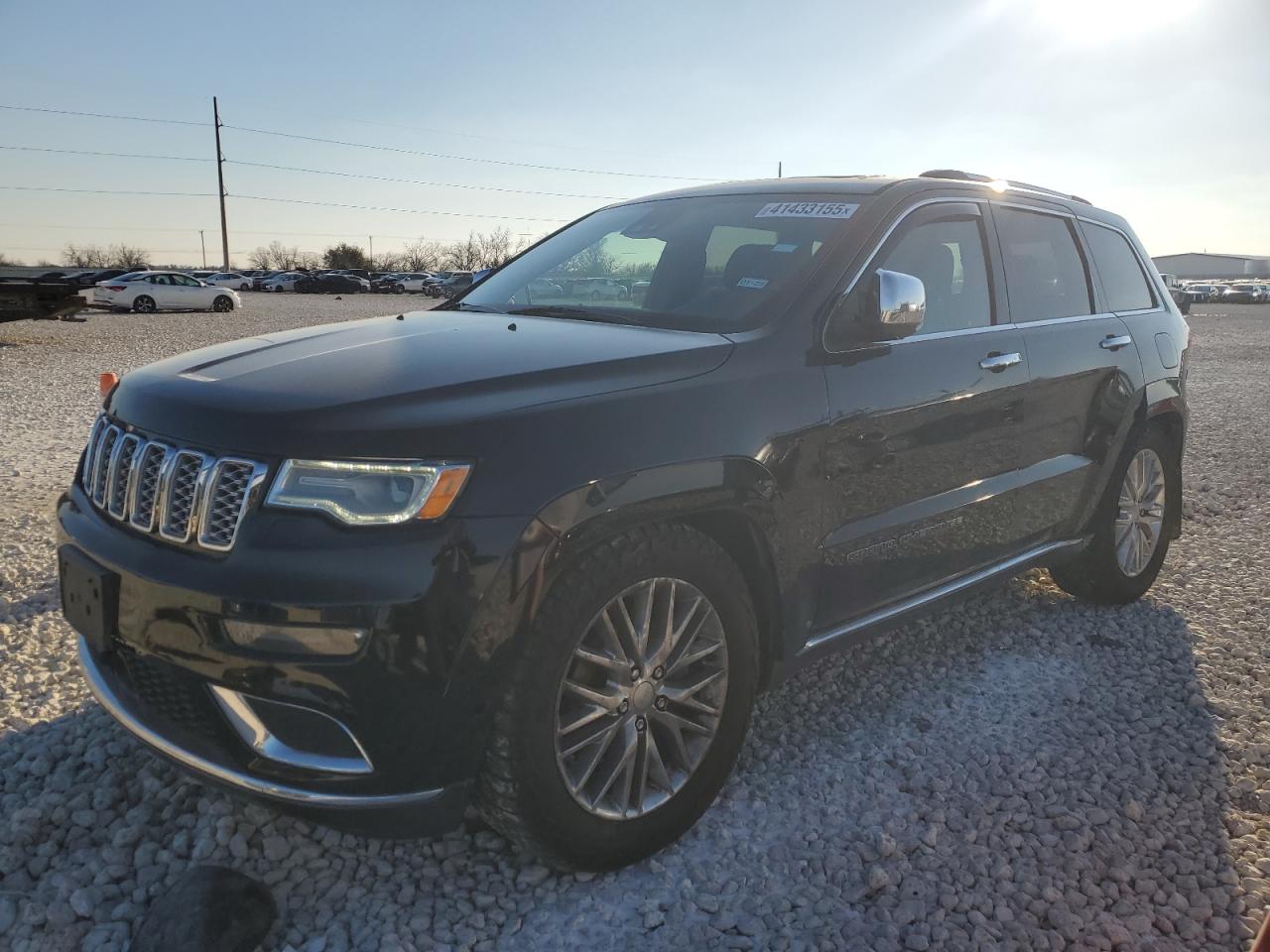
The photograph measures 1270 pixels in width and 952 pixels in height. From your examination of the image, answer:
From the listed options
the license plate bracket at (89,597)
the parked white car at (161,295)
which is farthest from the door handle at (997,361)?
the parked white car at (161,295)

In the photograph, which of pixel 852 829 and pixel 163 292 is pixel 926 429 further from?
pixel 163 292

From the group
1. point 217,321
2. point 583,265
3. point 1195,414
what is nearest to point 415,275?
point 217,321

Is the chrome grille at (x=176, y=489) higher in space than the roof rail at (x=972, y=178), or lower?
lower

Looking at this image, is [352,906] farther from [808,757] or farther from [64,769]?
[808,757]

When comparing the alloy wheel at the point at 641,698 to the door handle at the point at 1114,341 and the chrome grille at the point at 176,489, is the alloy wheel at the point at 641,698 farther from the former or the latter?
the door handle at the point at 1114,341

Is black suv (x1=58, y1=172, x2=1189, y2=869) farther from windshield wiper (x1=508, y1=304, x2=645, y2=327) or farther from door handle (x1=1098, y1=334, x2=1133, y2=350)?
door handle (x1=1098, y1=334, x2=1133, y2=350)

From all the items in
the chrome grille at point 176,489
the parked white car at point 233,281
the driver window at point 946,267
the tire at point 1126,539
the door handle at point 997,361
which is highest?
the parked white car at point 233,281

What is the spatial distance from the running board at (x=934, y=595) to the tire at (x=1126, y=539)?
221 mm

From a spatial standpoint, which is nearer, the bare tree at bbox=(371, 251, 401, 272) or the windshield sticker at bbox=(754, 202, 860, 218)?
the windshield sticker at bbox=(754, 202, 860, 218)

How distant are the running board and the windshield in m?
1.01

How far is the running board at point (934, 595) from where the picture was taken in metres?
2.97

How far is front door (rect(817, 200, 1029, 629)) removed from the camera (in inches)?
114

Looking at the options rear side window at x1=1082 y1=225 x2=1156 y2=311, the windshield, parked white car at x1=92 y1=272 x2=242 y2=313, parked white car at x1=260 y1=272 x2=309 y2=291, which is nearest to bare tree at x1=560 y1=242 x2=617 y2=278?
the windshield

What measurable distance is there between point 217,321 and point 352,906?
25.4m
